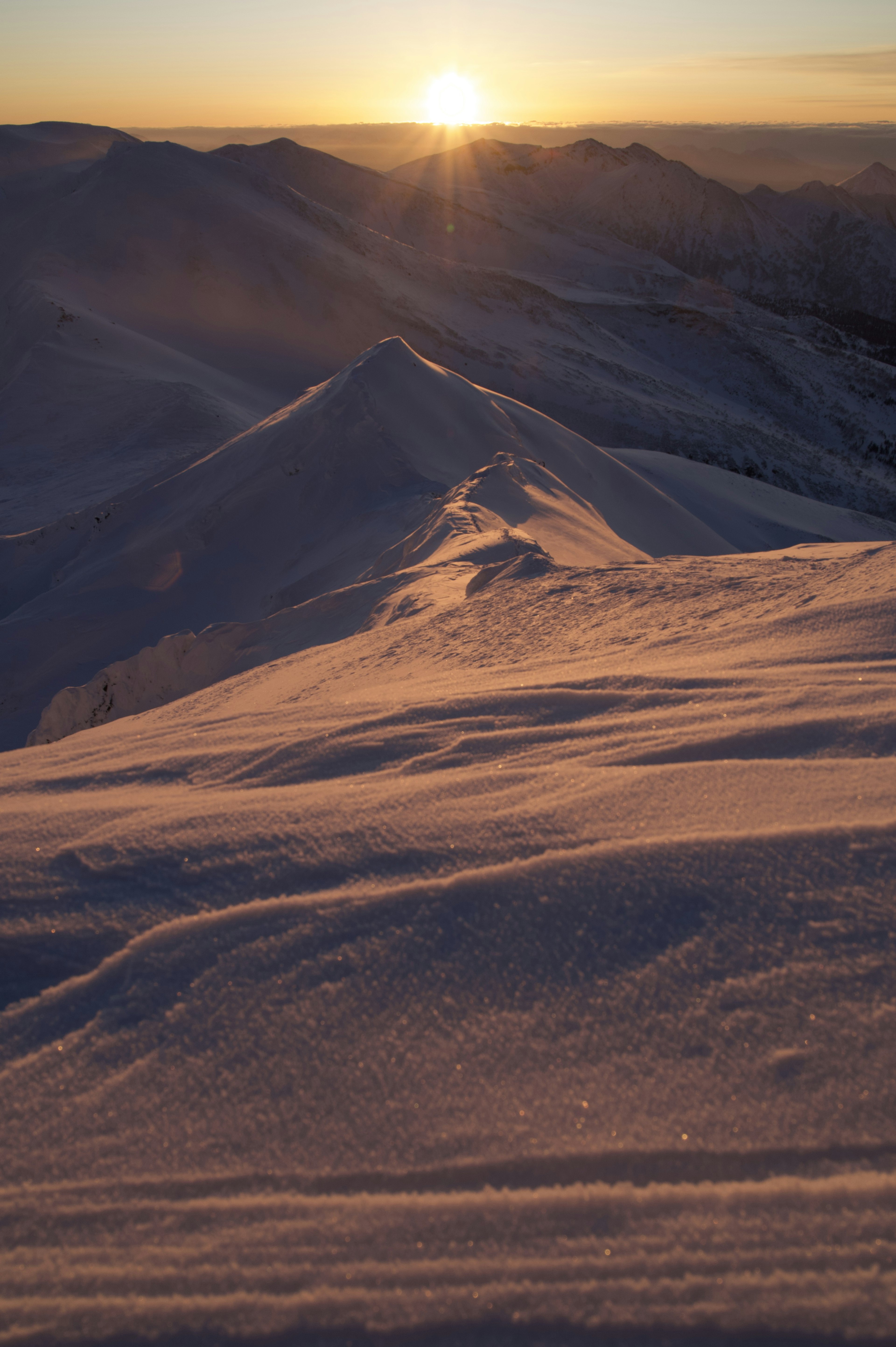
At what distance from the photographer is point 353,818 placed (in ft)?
7.82

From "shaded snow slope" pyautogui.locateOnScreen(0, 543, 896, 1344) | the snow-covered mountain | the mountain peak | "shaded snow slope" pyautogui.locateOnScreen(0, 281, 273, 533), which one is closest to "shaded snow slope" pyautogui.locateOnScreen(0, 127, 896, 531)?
"shaded snow slope" pyautogui.locateOnScreen(0, 281, 273, 533)

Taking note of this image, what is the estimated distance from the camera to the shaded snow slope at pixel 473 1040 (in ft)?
4.31

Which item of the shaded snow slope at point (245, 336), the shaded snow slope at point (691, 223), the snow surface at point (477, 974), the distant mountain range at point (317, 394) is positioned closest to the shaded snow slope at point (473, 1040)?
the snow surface at point (477, 974)

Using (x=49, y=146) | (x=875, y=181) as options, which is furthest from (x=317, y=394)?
(x=875, y=181)

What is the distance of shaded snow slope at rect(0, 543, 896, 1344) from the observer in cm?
131

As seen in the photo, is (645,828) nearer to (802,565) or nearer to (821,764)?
(821,764)

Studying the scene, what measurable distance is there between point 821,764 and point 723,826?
500 millimetres

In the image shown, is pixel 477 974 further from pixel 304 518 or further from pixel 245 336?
pixel 245 336

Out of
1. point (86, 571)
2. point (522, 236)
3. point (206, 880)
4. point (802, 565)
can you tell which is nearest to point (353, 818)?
point (206, 880)

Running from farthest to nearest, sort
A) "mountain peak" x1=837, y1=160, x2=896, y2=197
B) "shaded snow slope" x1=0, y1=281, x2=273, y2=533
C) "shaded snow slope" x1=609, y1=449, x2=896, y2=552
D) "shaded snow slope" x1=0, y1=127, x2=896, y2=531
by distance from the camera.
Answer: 1. "mountain peak" x1=837, y1=160, x2=896, y2=197
2. "shaded snow slope" x1=0, y1=127, x2=896, y2=531
3. "shaded snow slope" x1=0, y1=281, x2=273, y2=533
4. "shaded snow slope" x1=609, y1=449, x2=896, y2=552

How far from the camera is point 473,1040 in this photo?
1.66 metres

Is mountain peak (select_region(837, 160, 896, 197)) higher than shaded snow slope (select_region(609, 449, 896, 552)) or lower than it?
higher

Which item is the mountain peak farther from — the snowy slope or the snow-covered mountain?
the snow-covered mountain

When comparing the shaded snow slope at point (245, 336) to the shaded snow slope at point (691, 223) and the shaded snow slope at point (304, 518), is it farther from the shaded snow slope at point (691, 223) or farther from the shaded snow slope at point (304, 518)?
the shaded snow slope at point (691, 223)
